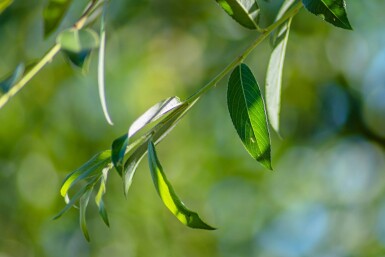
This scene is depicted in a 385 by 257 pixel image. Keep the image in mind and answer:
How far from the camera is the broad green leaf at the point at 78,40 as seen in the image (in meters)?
0.52

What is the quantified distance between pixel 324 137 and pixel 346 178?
216 millimetres

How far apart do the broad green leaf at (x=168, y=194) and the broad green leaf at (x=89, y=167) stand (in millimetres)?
37

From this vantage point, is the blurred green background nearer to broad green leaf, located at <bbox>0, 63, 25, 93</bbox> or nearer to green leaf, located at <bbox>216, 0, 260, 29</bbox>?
green leaf, located at <bbox>216, 0, 260, 29</bbox>

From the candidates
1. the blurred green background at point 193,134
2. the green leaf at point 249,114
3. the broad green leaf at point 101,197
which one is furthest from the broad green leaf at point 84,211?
the blurred green background at point 193,134

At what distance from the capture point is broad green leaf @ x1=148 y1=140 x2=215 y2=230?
65 centimetres

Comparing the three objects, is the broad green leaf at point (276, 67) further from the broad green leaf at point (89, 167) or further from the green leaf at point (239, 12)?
the broad green leaf at point (89, 167)

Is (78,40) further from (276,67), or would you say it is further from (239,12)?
(276,67)

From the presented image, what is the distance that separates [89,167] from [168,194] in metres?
0.06

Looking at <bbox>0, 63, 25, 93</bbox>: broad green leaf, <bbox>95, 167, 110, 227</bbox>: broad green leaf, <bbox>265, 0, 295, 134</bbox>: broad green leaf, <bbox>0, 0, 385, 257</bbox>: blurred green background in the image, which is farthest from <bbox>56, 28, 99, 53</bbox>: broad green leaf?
<bbox>0, 0, 385, 257</bbox>: blurred green background

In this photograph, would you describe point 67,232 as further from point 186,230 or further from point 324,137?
point 324,137

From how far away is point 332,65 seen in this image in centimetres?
305

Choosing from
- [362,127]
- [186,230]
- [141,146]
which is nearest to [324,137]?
[362,127]

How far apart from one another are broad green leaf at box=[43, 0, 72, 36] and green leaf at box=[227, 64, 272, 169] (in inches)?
5.6

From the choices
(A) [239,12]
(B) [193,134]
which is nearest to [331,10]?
(A) [239,12]
